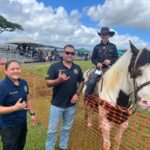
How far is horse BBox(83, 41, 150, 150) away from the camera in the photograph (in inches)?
198

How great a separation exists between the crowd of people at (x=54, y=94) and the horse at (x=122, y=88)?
519 mm

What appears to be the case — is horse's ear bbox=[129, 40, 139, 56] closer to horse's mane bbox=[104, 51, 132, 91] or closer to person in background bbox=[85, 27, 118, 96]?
horse's mane bbox=[104, 51, 132, 91]

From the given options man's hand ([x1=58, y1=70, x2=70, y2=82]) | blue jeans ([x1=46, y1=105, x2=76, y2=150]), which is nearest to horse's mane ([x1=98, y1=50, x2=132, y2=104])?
blue jeans ([x1=46, y1=105, x2=76, y2=150])

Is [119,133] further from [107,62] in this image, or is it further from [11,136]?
[11,136]

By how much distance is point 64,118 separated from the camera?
20.5ft

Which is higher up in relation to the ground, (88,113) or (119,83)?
(119,83)

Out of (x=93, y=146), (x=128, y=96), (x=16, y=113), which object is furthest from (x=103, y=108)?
(x=16, y=113)

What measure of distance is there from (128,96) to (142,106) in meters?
0.85

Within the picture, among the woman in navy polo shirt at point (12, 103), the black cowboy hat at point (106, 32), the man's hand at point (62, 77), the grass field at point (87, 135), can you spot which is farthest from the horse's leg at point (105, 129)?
the black cowboy hat at point (106, 32)

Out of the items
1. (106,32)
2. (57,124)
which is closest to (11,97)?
A: (57,124)

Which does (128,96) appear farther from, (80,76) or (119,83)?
(80,76)

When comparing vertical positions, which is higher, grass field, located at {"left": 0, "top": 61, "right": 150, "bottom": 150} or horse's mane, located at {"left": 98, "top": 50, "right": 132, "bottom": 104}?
horse's mane, located at {"left": 98, "top": 50, "right": 132, "bottom": 104}

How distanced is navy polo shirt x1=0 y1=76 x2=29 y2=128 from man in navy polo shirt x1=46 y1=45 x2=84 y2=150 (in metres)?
0.82

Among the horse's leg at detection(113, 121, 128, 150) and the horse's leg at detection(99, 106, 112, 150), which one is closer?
the horse's leg at detection(99, 106, 112, 150)
